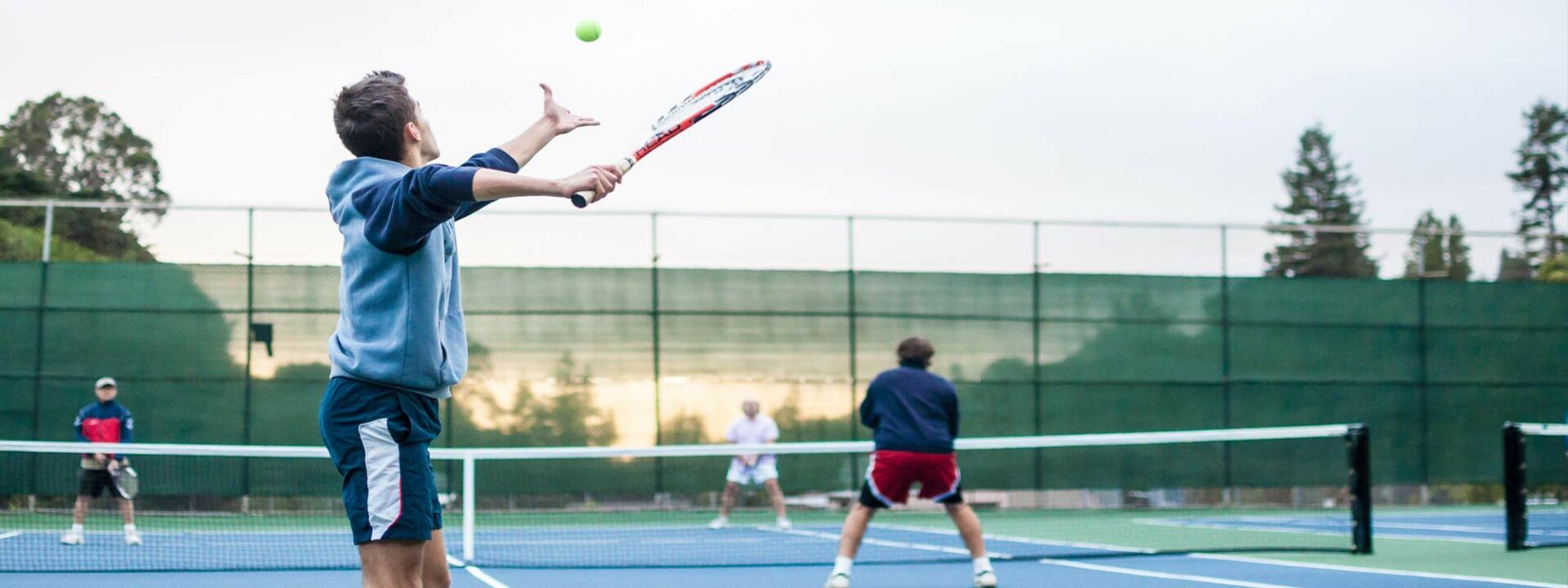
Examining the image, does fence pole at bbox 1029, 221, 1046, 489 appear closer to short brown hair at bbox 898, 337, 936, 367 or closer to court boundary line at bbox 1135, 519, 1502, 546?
court boundary line at bbox 1135, 519, 1502, 546

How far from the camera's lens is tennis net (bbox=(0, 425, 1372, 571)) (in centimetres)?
977

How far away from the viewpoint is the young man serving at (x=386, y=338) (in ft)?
10.0

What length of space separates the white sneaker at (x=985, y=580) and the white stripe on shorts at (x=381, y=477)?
4719mm

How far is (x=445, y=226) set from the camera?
3281mm

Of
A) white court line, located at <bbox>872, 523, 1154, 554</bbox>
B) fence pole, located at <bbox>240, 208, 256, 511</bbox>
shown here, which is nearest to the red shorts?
white court line, located at <bbox>872, 523, 1154, 554</bbox>

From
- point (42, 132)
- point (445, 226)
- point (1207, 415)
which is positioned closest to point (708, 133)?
point (1207, 415)

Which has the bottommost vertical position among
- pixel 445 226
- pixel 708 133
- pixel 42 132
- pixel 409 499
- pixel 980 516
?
pixel 980 516

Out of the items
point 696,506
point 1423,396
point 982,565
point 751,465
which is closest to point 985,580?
point 982,565

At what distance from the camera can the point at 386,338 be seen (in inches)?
122

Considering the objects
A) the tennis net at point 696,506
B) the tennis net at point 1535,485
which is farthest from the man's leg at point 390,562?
the tennis net at point 1535,485

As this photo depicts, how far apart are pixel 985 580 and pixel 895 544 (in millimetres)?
4054

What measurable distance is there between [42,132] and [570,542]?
40.1m

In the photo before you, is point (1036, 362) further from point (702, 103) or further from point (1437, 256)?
point (702, 103)

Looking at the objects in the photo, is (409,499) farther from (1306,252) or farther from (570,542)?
(1306,252)
